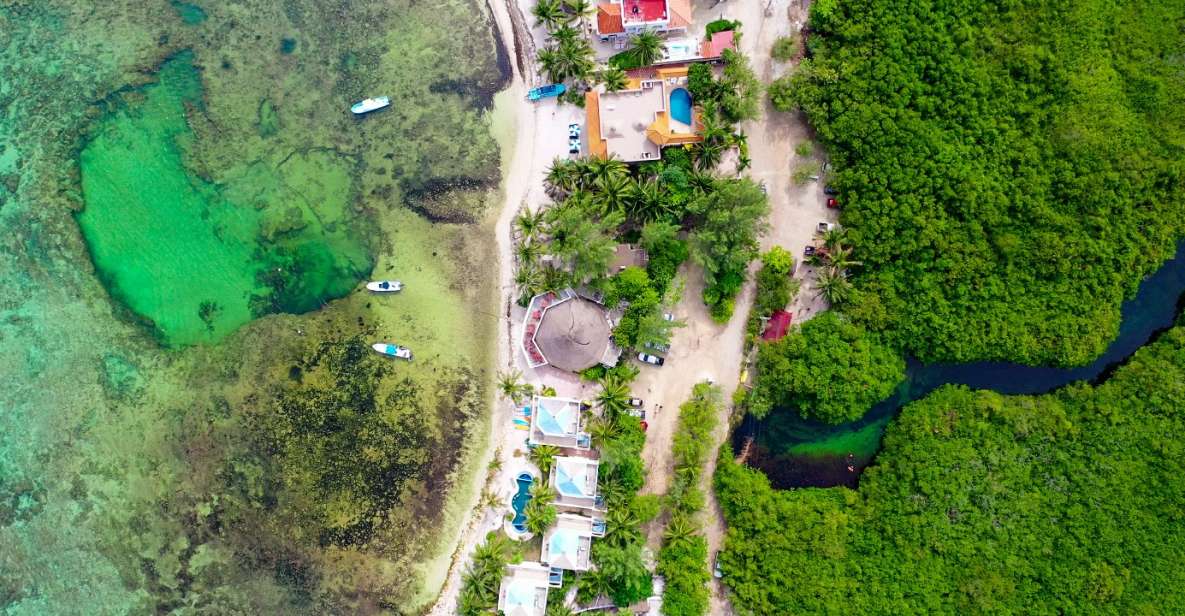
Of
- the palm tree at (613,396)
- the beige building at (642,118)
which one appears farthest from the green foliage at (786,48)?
the palm tree at (613,396)

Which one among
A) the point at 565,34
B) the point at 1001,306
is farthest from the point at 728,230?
the point at 1001,306

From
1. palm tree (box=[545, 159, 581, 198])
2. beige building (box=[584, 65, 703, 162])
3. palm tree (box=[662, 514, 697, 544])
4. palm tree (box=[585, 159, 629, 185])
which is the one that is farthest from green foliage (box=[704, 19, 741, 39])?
palm tree (box=[662, 514, 697, 544])

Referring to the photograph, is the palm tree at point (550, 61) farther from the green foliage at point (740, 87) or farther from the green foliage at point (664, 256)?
the green foliage at point (664, 256)

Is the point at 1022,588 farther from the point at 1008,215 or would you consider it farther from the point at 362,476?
the point at 362,476

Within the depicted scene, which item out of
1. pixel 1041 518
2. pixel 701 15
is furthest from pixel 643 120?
pixel 1041 518

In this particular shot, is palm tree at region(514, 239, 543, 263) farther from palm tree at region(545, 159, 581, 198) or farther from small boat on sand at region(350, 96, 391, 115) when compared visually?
small boat on sand at region(350, 96, 391, 115)

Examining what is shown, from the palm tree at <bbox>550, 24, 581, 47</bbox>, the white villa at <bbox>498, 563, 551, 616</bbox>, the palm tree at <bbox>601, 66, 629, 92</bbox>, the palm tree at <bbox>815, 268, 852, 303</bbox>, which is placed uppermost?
the palm tree at <bbox>550, 24, 581, 47</bbox>

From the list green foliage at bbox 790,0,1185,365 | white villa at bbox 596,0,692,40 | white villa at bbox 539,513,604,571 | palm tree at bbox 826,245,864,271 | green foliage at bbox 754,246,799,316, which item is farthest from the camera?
white villa at bbox 596,0,692,40
